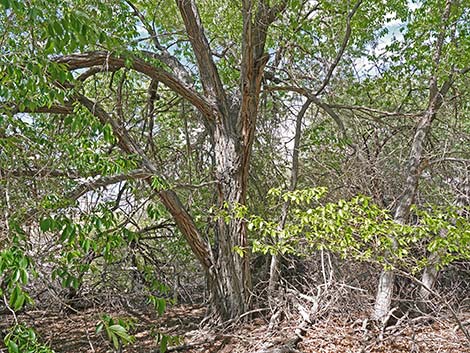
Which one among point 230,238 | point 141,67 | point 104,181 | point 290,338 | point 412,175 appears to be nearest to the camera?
point 104,181

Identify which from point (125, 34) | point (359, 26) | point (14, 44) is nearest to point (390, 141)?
point (359, 26)

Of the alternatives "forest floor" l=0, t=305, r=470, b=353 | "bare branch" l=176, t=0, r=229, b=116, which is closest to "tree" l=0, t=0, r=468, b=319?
"bare branch" l=176, t=0, r=229, b=116

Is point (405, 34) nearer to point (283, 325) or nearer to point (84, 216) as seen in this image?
point (283, 325)

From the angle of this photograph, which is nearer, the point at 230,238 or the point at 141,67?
the point at 141,67

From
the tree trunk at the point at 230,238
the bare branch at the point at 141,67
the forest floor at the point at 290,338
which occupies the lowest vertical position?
the forest floor at the point at 290,338

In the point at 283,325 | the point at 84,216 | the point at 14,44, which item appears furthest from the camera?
the point at 283,325

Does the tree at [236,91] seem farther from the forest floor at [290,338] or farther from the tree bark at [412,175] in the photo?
the forest floor at [290,338]

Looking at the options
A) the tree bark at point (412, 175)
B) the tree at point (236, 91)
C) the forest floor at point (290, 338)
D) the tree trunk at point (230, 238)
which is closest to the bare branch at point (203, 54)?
the tree at point (236, 91)

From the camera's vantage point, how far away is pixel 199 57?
5.80m

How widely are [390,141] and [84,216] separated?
Answer: 180 inches

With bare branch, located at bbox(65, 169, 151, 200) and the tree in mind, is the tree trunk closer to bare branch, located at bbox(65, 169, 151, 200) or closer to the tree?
the tree

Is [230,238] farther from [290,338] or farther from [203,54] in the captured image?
[203,54]

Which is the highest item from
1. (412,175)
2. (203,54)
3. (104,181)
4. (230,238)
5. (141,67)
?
(203,54)

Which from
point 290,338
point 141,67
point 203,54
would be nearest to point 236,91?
point 203,54
